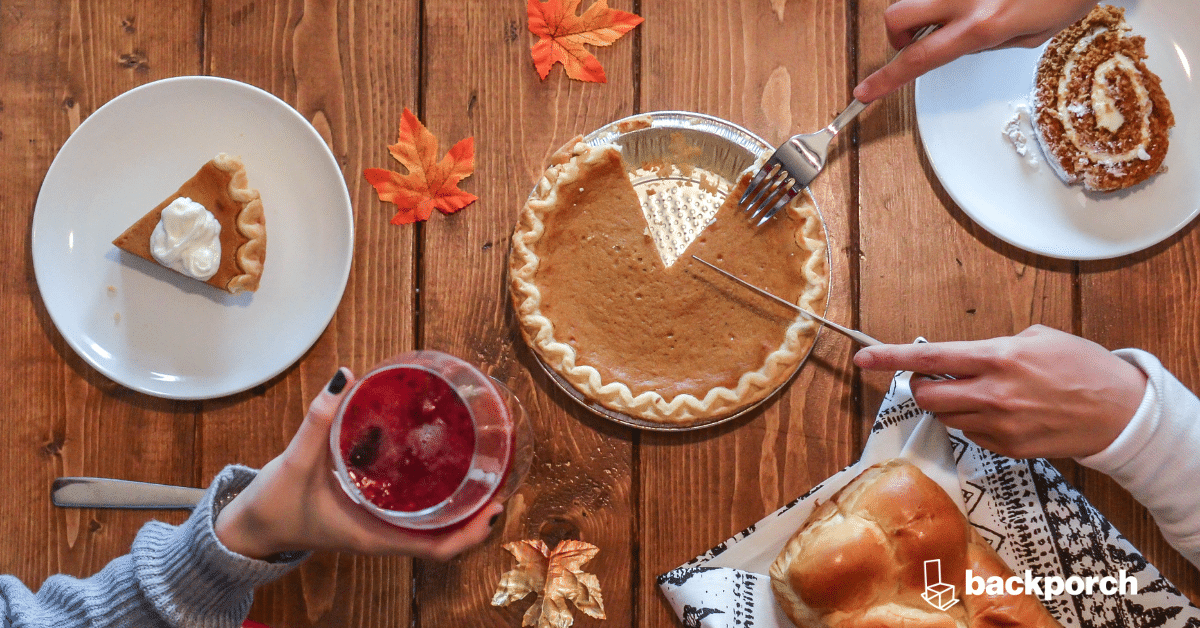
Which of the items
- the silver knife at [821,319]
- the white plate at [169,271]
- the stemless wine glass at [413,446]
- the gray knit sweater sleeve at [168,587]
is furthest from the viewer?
the white plate at [169,271]

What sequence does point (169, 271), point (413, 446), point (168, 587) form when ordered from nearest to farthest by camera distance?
point (413, 446) → point (168, 587) → point (169, 271)

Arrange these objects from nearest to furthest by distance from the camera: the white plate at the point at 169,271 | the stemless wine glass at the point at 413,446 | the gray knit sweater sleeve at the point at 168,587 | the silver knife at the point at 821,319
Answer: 1. the stemless wine glass at the point at 413,446
2. the gray knit sweater sleeve at the point at 168,587
3. the silver knife at the point at 821,319
4. the white plate at the point at 169,271

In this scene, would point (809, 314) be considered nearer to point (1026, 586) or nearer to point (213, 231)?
point (1026, 586)

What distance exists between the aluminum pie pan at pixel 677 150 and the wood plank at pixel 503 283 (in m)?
0.08

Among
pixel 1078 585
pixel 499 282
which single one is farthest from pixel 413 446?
pixel 1078 585

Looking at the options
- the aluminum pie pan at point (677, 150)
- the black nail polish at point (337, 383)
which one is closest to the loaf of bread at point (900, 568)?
the aluminum pie pan at point (677, 150)

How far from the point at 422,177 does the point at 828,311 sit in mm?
915

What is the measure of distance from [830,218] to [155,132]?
1.44 m

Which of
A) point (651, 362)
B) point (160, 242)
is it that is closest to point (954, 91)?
point (651, 362)

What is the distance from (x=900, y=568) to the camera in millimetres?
1479

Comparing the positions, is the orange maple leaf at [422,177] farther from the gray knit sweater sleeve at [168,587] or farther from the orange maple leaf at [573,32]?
the gray knit sweater sleeve at [168,587]

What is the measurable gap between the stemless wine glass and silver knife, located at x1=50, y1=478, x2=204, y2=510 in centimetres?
64

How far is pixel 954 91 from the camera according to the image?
163cm

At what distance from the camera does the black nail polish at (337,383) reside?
1.23m
